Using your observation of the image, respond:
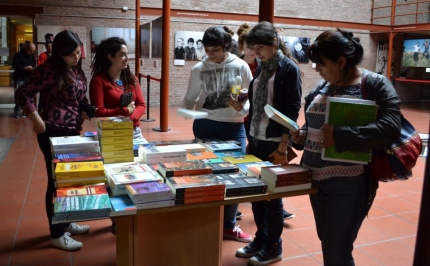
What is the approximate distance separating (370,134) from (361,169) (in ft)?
0.66

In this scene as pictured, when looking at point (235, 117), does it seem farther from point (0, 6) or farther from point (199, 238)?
point (0, 6)

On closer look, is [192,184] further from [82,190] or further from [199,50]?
[199,50]

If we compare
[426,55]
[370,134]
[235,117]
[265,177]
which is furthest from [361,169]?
[426,55]

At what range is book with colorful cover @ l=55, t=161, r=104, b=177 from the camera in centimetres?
194

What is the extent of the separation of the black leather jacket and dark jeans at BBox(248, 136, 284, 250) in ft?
2.73

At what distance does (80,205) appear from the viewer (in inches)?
66.3

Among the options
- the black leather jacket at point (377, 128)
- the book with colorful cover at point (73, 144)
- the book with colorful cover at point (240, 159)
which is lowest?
the book with colorful cover at point (240, 159)

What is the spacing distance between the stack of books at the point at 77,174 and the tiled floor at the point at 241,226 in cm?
98

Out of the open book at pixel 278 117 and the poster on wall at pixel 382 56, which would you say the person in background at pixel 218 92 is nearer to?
the open book at pixel 278 117

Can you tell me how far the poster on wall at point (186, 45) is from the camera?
1159cm

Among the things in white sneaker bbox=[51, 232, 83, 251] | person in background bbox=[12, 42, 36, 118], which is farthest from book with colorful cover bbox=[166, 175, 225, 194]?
person in background bbox=[12, 42, 36, 118]

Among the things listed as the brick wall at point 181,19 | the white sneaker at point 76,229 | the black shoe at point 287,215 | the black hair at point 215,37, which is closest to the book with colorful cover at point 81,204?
the black hair at point 215,37

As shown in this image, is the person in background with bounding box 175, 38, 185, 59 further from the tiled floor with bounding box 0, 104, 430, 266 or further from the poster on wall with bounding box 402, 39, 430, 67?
the poster on wall with bounding box 402, 39, 430, 67

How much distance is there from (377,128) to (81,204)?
4.15 ft
